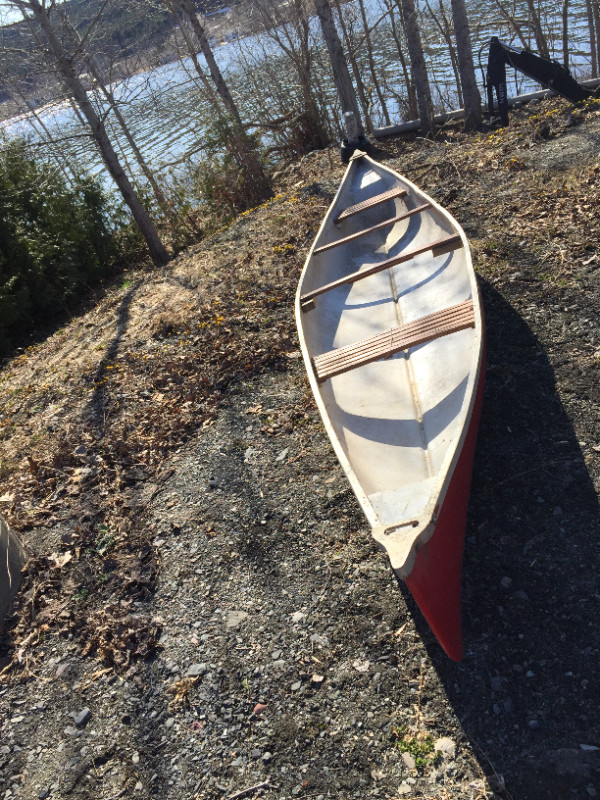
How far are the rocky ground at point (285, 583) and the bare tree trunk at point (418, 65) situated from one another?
18.3ft

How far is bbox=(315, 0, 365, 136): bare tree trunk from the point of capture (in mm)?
12039

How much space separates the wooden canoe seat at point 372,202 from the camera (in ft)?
27.2

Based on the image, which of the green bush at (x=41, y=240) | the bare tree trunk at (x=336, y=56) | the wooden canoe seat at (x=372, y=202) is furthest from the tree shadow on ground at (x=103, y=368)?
the bare tree trunk at (x=336, y=56)

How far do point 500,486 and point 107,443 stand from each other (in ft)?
14.4

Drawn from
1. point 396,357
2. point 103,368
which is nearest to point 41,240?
point 103,368

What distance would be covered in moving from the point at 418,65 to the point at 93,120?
274 inches

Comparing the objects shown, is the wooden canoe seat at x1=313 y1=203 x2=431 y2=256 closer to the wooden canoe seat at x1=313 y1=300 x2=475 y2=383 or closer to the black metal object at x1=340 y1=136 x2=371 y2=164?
the wooden canoe seat at x1=313 y1=300 x2=475 y2=383

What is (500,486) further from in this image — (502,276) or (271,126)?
(271,126)

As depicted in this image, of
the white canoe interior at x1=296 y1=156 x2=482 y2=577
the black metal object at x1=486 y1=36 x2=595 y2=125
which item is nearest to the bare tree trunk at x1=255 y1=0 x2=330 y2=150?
the black metal object at x1=486 y1=36 x2=595 y2=125

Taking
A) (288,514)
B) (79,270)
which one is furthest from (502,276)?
(79,270)

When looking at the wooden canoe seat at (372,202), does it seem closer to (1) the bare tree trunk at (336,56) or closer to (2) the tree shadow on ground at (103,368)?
(2) the tree shadow on ground at (103,368)

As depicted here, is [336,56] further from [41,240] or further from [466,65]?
[41,240]

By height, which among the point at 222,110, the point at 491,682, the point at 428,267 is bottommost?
the point at 491,682

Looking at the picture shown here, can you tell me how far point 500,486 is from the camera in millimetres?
4641
